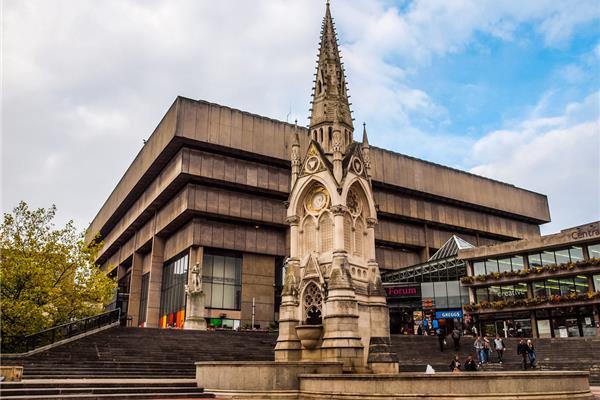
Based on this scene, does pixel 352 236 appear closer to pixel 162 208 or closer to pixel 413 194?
pixel 162 208

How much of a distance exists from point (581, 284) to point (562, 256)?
2.96m

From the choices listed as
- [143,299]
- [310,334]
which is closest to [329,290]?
[310,334]

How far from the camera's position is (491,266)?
51.1 m

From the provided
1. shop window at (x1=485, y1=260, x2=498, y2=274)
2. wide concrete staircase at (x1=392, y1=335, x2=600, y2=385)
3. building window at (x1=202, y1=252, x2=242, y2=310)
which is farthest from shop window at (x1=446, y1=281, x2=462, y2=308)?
building window at (x1=202, y1=252, x2=242, y2=310)

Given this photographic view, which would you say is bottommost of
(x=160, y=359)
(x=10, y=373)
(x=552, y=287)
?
(x=10, y=373)

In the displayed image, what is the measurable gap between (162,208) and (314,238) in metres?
44.2

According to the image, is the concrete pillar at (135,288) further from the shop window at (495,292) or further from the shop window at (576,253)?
the shop window at (576,253)

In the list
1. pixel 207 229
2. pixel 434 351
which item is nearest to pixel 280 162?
pixel 207 229

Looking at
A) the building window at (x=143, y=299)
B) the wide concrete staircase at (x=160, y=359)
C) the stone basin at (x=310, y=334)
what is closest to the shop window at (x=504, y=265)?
the wide concrete staircase at (x=160, y=359)

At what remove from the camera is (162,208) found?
2493 inches

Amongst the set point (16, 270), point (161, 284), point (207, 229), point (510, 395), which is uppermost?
point (207, 229)

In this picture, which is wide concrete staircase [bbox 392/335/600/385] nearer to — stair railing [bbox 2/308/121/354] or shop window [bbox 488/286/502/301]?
shop window [bbox 488/286/502/301]

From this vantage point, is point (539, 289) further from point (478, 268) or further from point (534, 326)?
point (478, 268)

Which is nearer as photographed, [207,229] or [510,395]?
[510,395]
